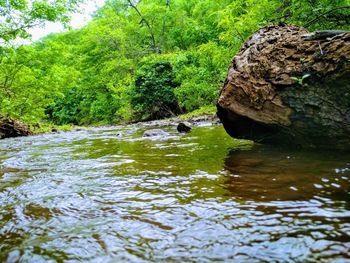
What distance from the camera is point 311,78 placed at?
4480 mm

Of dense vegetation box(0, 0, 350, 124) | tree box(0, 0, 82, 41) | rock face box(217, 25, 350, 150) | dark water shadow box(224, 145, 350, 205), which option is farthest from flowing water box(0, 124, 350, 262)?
tree box(0, 0, 82, 41)

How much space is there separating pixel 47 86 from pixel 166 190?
13168 mm

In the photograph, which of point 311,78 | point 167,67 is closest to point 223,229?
point 311,78

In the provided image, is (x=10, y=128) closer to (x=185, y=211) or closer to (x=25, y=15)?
(x=25, y=15)

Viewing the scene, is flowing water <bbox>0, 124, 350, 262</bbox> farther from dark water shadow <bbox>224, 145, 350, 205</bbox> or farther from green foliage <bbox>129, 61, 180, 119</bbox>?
green foliage <bbox>129, 61, 180, 119</bbox>

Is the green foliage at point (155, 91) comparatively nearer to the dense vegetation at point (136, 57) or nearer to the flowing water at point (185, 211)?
the dense vegetation at point (136, 57)

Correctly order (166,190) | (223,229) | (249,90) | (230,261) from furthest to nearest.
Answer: (249,90) → (166,190) → (223,229) → (230,261)

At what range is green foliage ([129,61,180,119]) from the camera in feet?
67.2

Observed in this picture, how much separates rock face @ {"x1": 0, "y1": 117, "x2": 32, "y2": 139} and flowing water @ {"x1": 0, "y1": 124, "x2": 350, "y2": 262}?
30.5 ft

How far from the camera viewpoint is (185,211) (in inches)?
104

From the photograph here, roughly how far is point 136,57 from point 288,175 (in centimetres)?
2337

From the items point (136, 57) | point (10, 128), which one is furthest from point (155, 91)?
point (10, 128)

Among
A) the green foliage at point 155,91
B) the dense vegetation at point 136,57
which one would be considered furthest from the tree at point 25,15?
the green foliage at point 155,91

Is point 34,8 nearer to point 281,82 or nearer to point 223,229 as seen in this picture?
point 281,82
